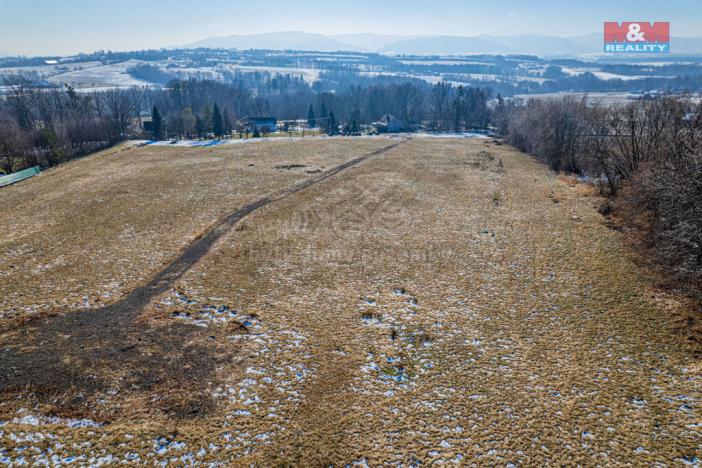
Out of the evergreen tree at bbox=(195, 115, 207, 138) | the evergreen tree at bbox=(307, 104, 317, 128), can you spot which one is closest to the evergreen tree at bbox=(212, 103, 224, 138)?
the evergreen tree at bbox=(195, 115, 207, 138)

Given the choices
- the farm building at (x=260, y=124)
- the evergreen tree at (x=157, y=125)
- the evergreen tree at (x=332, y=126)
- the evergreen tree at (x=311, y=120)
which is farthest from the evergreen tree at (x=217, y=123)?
the evergreen tree at (x=311, y=120)

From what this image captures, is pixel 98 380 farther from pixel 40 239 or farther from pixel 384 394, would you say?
pixel 40 239

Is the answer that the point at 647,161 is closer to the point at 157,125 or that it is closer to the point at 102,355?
the point at 102,355

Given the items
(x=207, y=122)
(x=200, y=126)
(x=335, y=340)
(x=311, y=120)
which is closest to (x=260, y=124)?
(x=207, y=122)

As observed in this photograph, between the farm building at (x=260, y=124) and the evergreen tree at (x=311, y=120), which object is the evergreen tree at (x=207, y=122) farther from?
the evergreen tree at (x=311, y=120)

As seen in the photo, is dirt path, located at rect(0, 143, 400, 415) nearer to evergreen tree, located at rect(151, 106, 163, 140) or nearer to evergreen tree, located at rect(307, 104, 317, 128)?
evergreen tree, located at rect(151, 106, 163, 140)
